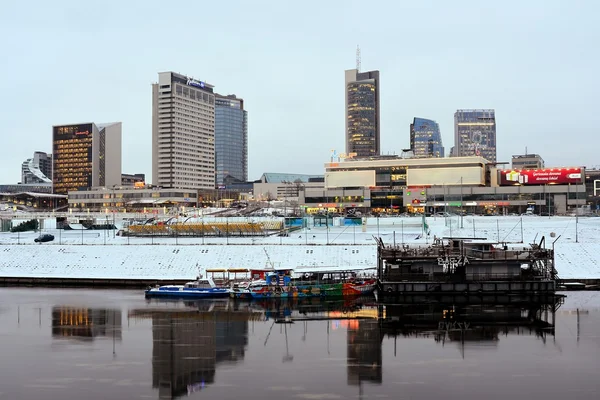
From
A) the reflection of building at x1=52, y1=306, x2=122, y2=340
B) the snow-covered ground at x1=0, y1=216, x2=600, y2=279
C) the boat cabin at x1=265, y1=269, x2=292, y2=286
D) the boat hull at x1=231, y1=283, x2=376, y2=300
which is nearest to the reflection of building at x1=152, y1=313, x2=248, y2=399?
the reflection of building at x1=52, y1=306, x2=122, y2=340

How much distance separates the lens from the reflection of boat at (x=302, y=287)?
53.9 m

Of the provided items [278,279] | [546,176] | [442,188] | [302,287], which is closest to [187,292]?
[278,279]

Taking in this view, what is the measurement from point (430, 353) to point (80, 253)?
50.6 meters

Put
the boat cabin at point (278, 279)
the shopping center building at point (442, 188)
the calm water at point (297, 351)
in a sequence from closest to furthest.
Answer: the calm water at point (297, 351)
the boat cabin at point (278, 279)
the shopping center building at point (442, 188)

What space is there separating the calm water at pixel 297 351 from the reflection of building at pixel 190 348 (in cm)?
6

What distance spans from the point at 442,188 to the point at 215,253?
11073cm

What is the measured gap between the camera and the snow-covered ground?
210 ft

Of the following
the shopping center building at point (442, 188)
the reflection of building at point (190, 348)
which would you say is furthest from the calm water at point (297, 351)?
the shopping center building at point (442, 188)

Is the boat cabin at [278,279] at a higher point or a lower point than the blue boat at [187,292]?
higher

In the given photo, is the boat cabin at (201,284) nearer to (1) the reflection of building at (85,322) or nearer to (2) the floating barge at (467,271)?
(1) the reflection of building at (85,322)

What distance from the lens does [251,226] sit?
8694cm

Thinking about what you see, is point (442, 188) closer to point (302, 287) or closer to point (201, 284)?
point (302, 287)

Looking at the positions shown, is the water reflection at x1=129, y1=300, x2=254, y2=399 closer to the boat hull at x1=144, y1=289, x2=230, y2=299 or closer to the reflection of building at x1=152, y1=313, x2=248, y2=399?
the reflection of building at x1=152, y1=313, x2=248, y2=399

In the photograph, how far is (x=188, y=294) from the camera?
54.4 meters
